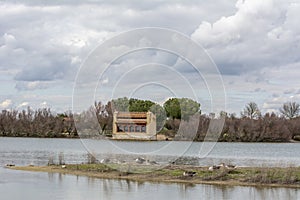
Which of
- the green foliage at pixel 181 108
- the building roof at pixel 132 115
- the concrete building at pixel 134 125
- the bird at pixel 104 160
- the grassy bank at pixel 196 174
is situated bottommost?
the grassy bank at pixel 196 174

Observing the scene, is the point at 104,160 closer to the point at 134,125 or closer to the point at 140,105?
the point at 134,125

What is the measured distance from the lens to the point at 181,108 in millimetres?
56312

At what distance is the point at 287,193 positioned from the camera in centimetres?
2775

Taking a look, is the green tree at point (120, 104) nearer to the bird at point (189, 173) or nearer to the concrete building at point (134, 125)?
the concrete building at point (134, 125)

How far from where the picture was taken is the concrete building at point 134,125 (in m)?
51.7

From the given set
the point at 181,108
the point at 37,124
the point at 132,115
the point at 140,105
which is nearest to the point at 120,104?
the point at 132,115

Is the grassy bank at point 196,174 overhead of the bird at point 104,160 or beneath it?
beneath

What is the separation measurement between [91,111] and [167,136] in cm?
1412

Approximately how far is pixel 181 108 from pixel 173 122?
11.8 ft

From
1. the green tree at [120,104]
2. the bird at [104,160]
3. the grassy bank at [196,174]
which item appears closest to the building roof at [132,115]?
the green tree at [120,104]

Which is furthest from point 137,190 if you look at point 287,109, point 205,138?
point 287,109

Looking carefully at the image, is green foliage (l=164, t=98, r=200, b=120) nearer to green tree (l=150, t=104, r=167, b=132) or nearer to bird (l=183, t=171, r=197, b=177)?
green tree (l=150, t=104, r=167, b=132)

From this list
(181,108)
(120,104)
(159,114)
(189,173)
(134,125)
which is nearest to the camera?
(189,173)

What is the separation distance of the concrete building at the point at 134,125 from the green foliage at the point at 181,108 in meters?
→ 2.08
